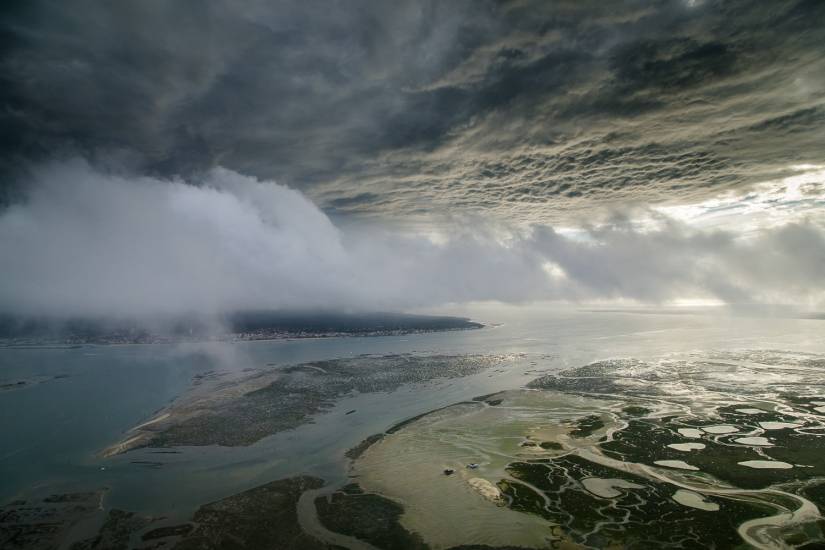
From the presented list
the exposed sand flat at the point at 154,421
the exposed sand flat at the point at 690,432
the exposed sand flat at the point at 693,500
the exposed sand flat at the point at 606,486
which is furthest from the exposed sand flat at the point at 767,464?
the exposed sand flat at the point at 154,421

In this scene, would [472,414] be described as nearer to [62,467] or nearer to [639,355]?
[62,467]

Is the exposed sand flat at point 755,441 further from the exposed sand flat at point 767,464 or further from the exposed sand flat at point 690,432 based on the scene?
the exposed sand flat at point 767,464

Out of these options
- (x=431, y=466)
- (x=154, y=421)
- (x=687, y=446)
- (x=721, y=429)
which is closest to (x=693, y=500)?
(x=687, y=446)

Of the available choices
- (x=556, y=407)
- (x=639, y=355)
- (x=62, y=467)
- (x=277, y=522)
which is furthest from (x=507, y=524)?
(x=639, y=355)

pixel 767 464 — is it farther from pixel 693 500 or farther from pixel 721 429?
pixel 693 500

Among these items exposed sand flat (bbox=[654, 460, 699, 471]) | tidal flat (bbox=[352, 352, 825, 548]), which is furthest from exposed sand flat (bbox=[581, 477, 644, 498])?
exposed sand flat (bbox=[654, 460, 699, 471])

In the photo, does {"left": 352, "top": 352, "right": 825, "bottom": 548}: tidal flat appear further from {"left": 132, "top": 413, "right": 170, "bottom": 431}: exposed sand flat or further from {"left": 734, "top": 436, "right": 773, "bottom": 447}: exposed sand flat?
{"left": 132, "top": 413, "right": 170, "bottom": 431}: exposed sand flat
